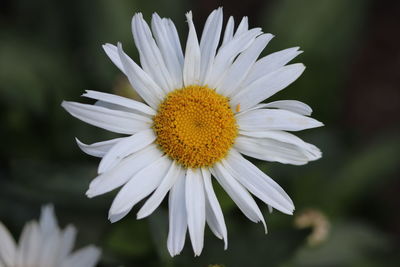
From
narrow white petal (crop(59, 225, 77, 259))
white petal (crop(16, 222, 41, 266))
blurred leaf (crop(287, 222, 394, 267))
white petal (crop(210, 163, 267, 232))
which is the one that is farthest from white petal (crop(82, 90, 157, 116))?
blurred leaf (crop(287, 222, 394, 267))

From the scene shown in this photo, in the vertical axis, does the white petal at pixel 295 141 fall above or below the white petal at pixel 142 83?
below

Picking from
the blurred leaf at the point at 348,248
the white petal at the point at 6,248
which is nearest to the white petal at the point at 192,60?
the white petal at the point at 6,248

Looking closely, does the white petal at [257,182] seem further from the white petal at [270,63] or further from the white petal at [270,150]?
the white petal at [270,63]

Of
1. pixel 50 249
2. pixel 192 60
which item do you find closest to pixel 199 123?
pixel 192 60

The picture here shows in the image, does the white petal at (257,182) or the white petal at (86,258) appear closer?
the white petal at (257,182)

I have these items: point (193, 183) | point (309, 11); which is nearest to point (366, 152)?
point (309, 11)

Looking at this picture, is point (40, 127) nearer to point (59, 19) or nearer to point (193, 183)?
point (59, 19)
